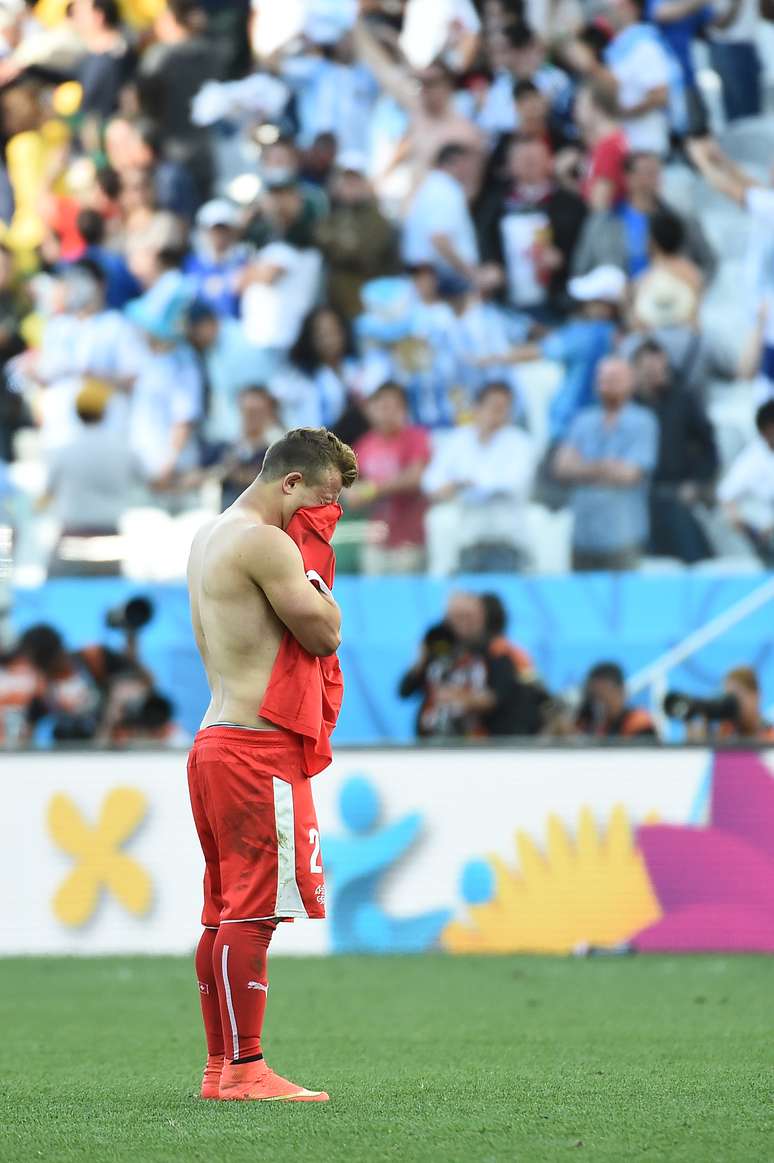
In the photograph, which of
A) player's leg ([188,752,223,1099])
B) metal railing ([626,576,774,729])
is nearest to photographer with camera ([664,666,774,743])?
metal railing ([626,576,774,729])

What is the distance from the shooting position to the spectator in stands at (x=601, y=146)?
44.8ft

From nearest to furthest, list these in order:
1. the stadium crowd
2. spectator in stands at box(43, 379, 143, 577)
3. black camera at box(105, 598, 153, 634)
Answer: black camera at box(105, 598, 153, 634), the stadium crowd, spectator in stands at box(43, 379, 143, 577)

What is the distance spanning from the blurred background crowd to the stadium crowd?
0.08ft

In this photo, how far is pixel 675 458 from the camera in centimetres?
1207

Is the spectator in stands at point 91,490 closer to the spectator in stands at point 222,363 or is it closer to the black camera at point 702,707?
the spectator in stands at point 222,363

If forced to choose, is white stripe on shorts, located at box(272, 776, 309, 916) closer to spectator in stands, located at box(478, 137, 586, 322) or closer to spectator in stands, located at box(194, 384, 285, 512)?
spectator in stands, located at box(194, 384, 285, 512)

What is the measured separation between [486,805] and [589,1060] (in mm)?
4505

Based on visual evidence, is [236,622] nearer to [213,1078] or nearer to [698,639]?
[213,1078]

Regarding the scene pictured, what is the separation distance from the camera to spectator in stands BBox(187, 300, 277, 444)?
44.7 feet

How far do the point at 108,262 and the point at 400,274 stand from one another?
251cm

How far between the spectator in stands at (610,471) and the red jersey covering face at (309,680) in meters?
6.59

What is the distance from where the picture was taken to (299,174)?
1471 cm

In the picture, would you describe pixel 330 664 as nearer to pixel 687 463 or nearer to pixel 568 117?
pixel 687 463

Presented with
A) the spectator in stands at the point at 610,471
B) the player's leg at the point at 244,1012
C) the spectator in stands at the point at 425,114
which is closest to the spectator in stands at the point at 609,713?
the spectator in stands at the point at 610,471
